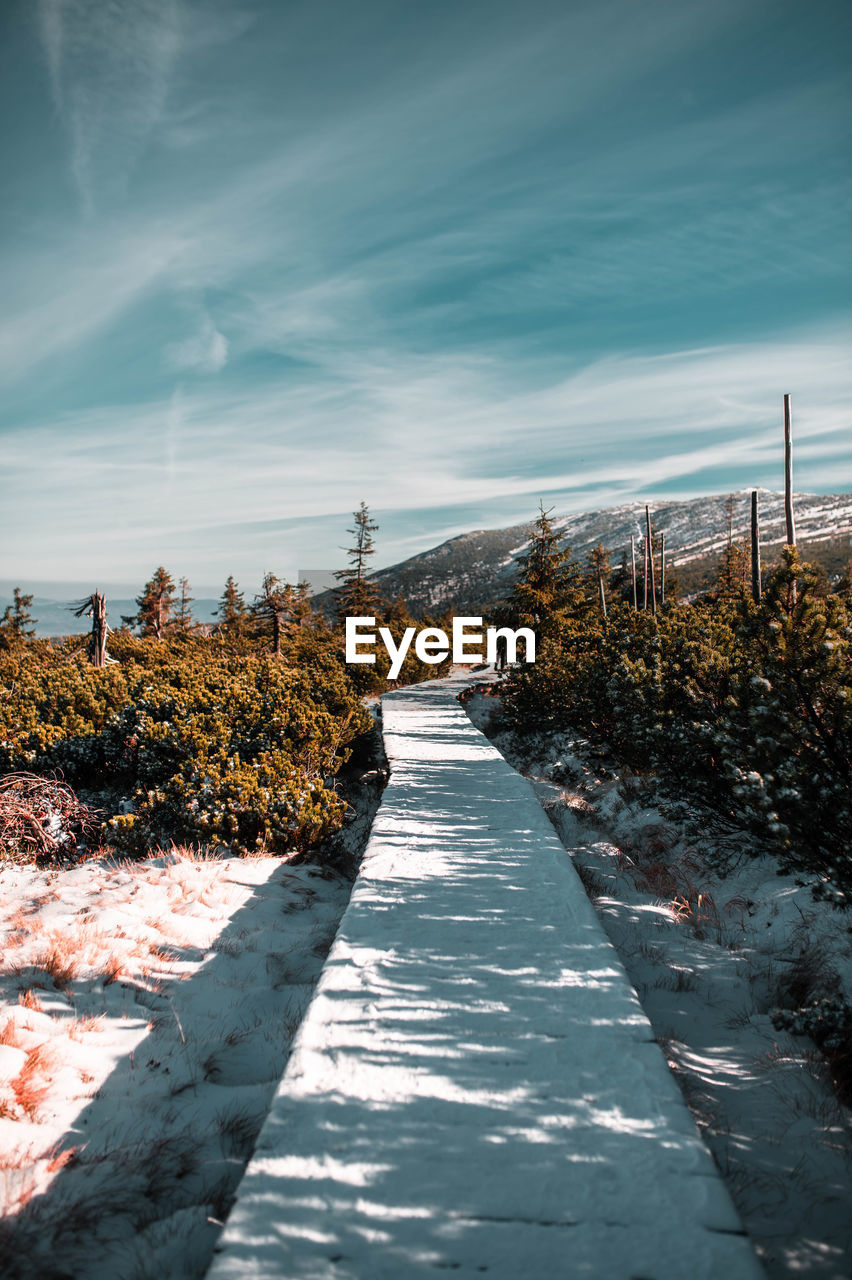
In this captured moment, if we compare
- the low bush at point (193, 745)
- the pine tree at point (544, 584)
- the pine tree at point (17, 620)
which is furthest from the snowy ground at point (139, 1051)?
the pine tree at point (17, 620)

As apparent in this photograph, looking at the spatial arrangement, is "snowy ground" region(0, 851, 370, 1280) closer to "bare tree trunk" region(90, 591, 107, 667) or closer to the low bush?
the low bush

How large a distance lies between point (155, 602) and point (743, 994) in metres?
42.3

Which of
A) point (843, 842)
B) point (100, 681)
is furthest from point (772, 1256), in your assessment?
point (100, 681)

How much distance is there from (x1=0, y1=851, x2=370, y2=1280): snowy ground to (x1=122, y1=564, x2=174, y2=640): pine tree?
35442mm

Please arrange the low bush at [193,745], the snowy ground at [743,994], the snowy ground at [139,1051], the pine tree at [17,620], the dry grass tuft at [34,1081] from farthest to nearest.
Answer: the pine tree at [17,620]
the low bush at [193,745]
the dry grass tuft at [34,1081]
the snowy ground at [743,994]
the snowy ground at [139,1051]

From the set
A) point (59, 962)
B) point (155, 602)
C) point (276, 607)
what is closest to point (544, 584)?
point (276, 607)

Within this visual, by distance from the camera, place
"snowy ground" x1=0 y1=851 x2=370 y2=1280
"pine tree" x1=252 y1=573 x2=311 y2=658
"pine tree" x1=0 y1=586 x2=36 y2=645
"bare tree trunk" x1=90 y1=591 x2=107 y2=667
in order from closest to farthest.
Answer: "snowy ground" x1=0 y1=851 x2=370 y2=1280 → "bare tree trunk" x1=90 y1=591 x2=107 y2=667 → "pine tree" x1=252 y1=573 x2=311 y2=658 → "pine tree" x1=0 y1=586 x2=36 y2=645

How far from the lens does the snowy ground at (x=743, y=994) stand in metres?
2.32

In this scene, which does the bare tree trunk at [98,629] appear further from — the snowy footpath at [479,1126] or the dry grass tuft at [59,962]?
the snowy footpath at [479,1126]

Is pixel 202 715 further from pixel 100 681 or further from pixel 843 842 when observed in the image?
pixel 843 842

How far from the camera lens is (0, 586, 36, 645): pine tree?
32.9 m

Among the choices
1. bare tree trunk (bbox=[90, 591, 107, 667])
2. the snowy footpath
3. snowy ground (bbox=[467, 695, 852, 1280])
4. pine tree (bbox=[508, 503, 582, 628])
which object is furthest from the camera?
pine tree (bbox=[508, 503, 582, 628])

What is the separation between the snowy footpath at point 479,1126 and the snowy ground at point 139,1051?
44 centimetres

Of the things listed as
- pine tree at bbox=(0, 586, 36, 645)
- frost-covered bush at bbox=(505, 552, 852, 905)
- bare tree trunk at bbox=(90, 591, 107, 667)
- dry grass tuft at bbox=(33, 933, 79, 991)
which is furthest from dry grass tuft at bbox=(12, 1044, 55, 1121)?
pine tree at bbox=(0, 586, 36, 645)
